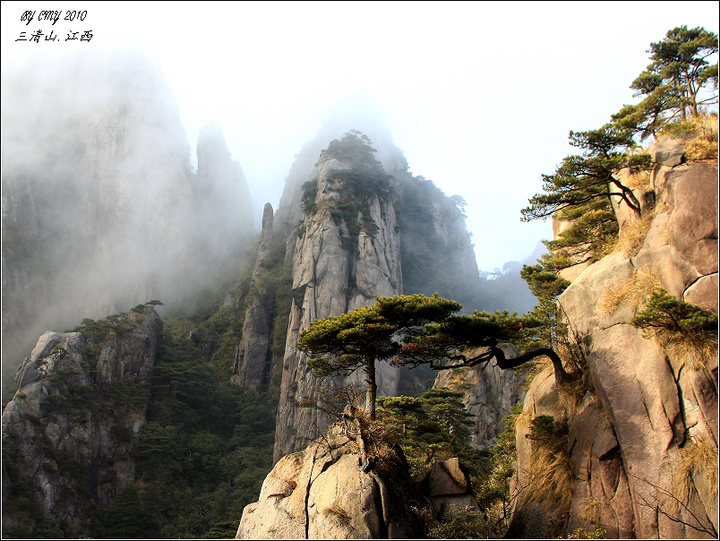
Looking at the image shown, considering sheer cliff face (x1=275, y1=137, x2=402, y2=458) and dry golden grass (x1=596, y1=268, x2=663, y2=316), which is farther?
sheer cliff face (x1=275, y1=137, x2=402, y2=458)

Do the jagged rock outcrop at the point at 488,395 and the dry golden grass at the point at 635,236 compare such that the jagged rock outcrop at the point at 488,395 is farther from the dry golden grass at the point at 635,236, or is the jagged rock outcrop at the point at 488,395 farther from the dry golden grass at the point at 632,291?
the dry golden grass at the point at 632,291

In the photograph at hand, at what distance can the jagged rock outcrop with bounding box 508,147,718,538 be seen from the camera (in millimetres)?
8297

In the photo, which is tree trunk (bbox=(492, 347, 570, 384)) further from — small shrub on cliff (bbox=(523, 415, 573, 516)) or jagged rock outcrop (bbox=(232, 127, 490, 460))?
jagged rock outcrop (bbox=(232, 127, 490, 460))

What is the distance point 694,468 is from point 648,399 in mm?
1467

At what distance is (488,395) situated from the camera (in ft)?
131

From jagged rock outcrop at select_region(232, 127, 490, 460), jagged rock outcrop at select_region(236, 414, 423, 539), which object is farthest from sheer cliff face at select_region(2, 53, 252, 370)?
jagged rock outcrop at select_region(236, 414, 423, 539)

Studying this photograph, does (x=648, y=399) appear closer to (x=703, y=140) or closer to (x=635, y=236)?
(x=635, y=236)

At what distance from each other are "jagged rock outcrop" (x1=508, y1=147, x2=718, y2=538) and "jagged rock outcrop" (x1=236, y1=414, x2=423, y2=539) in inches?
122

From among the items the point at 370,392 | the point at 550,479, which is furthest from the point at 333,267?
the point at 550,479

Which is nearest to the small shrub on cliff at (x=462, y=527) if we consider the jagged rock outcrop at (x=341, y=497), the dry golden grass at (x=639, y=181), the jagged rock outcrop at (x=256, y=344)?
the jagged rock outcrop at (x=341, y=497)

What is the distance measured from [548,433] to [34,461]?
132 ft

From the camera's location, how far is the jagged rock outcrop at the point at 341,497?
1011 cm

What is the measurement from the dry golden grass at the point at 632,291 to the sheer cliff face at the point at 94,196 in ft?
222

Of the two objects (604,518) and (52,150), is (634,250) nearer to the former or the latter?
(604,518)
